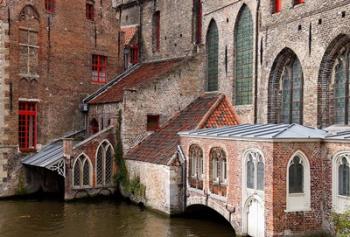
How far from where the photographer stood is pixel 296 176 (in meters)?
11.8

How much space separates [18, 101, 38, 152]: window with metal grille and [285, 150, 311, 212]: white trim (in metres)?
12.4

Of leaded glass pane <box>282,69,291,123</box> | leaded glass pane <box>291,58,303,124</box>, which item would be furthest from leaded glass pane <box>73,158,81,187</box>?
leaded glass pane <box>291,58,303,124</box>

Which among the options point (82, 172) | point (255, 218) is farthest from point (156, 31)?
point (255, 218)

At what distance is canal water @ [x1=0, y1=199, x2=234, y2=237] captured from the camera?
14.1 meters

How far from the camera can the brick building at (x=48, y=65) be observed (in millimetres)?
19672

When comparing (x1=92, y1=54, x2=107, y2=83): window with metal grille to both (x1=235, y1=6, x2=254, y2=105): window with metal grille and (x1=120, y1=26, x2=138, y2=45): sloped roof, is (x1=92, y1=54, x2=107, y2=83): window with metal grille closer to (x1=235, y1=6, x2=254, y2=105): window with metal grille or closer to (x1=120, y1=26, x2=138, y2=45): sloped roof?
(x1=120, y1=26, x2=138, y2=45): sloped roof

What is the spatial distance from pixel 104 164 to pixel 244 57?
6895mm

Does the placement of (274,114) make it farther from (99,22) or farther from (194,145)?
(99,22)

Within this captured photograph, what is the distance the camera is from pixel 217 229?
14430 mm

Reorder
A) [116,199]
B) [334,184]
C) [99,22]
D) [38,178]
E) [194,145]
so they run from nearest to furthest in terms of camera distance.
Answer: [334,184] < [194,145] < [116,199] < [38,178] < [99,22]

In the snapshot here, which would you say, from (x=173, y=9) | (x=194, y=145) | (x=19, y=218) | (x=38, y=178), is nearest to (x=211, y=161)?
(x=194, y=145)

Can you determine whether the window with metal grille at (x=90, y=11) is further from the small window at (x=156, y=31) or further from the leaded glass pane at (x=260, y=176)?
the leaded glass pane at (x=260, y=176)

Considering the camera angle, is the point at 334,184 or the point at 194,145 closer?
the point at 334,184

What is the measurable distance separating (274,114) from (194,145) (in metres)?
3.33
